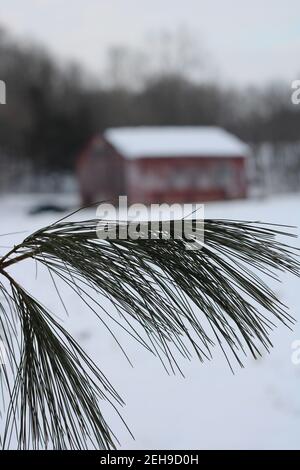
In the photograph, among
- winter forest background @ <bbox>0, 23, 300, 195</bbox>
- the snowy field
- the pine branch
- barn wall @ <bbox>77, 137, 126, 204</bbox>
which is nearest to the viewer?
the pine branch

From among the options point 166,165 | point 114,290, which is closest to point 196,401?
point 114,290

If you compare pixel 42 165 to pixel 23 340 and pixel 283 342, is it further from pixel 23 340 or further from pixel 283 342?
pixel 23 340

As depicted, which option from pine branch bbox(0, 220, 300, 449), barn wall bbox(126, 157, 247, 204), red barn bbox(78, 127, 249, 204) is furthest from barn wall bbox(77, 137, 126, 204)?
pine branch bbox(0, 220, 300, 449)

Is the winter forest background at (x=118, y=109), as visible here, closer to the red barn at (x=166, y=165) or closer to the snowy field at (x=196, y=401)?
the red barn at (x=166, y=165)

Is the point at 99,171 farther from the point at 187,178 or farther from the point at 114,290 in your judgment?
the point at 114,290

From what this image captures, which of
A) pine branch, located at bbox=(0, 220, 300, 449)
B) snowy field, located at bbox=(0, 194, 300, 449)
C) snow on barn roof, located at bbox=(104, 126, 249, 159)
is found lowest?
snowy field, located at bbox=(0, 194, 300, 449)

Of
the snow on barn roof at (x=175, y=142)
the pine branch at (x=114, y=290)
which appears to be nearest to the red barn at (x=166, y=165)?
the snow on barn roof at (x=175, y=142)

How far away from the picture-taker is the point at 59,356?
24 centimetres

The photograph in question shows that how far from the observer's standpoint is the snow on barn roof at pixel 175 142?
6688mm

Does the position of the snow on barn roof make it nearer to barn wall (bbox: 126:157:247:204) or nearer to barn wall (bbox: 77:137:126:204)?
barn wall (bbox: 126:157:247:204)

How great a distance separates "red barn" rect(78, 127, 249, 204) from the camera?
646cm

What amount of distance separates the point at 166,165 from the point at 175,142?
64 cm
